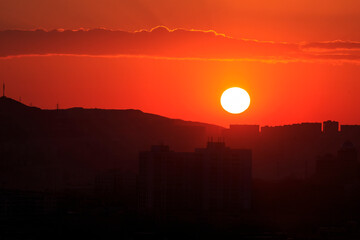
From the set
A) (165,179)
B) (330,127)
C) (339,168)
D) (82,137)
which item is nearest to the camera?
(165,179)

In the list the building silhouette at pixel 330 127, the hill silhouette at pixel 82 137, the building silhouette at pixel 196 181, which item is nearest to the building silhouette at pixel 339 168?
the hill silhouette at pixel 82 137

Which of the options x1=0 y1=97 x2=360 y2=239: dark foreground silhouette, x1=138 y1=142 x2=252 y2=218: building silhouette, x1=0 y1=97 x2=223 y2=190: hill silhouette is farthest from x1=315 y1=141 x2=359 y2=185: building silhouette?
x1=138 y1=142 x2=252 y2=218: building silhouette

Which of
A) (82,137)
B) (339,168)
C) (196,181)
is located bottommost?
(196,181)

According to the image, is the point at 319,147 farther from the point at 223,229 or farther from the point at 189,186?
the point at 223,229

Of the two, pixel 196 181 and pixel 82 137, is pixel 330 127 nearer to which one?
pixel 82 137

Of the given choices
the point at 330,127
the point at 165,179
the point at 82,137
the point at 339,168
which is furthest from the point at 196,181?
the point at 82,137

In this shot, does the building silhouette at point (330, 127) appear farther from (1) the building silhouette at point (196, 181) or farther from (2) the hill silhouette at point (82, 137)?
(1) the building silhouette at point (196, 181)

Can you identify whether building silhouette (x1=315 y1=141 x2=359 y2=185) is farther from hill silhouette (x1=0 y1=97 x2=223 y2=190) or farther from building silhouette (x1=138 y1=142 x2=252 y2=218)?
building silhouette (x1=138 y1=142 x2=252 y2=218)
